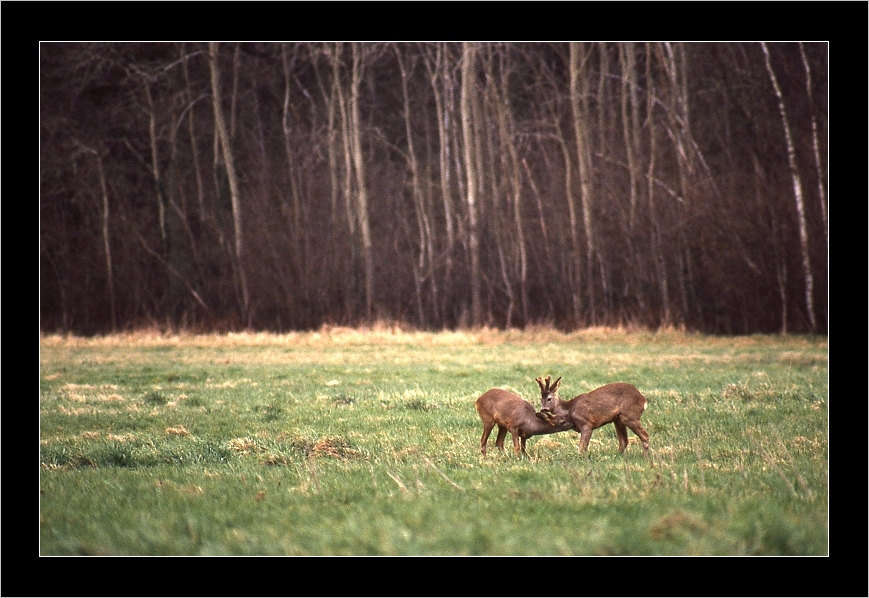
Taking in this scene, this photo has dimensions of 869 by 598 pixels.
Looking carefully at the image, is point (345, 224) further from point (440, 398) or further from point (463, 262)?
point (440, 398)

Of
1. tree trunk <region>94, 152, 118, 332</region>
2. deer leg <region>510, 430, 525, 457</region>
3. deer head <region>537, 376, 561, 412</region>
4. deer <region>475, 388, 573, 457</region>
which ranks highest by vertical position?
tree trunk <region>94, 152, 118, 332</region>

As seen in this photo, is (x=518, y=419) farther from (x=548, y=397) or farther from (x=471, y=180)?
(x=471, y=180)

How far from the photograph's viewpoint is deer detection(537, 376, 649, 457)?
8.45 meters

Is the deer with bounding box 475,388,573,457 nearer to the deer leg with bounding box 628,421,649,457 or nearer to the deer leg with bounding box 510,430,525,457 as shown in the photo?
the deer leg with bounding box 510,430,525,457

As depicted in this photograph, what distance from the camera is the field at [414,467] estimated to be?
585 centimetres

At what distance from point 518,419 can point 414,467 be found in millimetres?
1228

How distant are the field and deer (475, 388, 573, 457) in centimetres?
24

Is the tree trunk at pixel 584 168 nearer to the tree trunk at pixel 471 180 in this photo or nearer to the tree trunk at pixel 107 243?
the tree trunk at pixel 471 180

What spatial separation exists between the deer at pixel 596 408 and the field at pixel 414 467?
329 millimetres

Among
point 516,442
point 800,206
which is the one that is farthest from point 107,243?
point 516,442

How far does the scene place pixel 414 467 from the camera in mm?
7949

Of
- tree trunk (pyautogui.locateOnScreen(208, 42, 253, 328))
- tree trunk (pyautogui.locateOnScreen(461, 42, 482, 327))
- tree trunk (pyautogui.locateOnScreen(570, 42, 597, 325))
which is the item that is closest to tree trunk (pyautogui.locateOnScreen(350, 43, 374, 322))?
tree trunk (pyautogui.locateOnScreen(461, 42, 482, 327))

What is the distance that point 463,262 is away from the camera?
35.2 meters

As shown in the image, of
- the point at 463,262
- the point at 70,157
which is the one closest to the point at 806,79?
the point at 463,262
